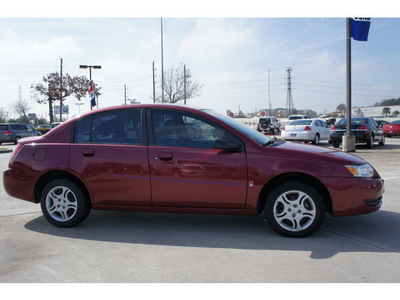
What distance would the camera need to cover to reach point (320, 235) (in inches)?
171

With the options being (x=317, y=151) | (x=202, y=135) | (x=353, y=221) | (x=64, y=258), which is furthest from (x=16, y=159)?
(x=353, y=221)

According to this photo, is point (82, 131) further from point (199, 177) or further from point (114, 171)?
point (199, 177)

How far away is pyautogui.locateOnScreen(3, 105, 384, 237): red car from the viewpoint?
419cm

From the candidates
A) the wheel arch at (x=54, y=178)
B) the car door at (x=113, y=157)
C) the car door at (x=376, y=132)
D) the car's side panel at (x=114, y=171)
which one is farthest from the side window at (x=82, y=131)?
the car door at (x=376, y=132)

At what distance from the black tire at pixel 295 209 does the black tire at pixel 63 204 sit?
238 centimetres

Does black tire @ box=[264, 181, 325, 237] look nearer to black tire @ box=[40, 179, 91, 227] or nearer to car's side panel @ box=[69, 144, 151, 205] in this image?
car's side panel @ box=[69, 144, 151, 205]

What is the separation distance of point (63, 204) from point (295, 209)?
2.96 m

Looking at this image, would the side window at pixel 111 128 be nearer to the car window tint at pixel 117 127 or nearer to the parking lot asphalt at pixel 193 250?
the car window tint at pixel 117 127

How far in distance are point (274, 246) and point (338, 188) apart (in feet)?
3.32

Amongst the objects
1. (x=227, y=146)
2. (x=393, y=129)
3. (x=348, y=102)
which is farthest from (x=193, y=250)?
(x=393, y=129)

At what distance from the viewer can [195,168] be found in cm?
432

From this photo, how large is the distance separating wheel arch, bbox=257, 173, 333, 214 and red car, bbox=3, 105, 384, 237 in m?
0.01

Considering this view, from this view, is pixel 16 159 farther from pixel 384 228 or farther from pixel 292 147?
pixel 384 228

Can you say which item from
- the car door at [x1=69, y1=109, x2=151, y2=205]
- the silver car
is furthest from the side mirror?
the silver car
